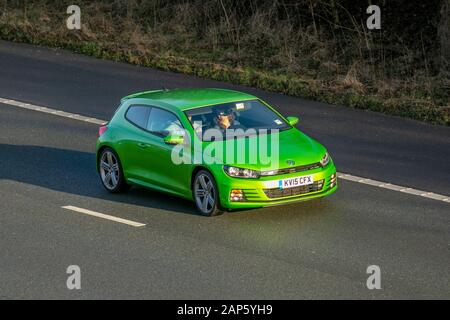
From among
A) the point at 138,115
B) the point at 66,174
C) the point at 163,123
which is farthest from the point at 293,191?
the point at 66,174

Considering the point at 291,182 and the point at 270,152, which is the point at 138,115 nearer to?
the point at 270,152

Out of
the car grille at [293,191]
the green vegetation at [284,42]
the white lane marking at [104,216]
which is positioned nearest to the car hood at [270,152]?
the car grille at [293,191]

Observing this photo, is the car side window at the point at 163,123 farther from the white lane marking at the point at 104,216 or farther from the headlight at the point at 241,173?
the white lane marking at the point at 104,216

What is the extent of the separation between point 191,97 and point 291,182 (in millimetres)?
2539

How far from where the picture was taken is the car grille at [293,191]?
17.5m

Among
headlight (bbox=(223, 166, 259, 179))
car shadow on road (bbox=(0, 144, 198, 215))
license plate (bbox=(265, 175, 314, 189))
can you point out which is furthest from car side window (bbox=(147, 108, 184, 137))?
license plate (bbox=(265, 175, 314, 189))

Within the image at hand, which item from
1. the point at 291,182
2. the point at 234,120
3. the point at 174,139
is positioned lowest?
the point at 291,182

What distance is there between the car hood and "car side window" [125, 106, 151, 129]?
58.2 inches

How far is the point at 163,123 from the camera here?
61.9ft

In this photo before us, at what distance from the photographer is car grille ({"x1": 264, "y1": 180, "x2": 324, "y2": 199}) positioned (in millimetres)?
17469

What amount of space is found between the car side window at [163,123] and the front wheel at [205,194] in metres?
0.91

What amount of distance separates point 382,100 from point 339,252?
9.22 metres
